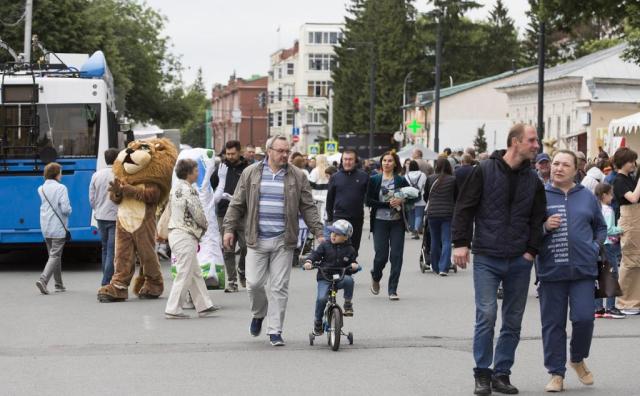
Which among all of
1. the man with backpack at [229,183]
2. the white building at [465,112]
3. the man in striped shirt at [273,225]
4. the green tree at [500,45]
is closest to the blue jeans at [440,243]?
the man with backpack at [229,183]

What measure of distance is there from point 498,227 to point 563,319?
884mm

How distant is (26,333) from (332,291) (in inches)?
128

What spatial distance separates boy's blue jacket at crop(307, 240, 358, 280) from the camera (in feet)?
39.8

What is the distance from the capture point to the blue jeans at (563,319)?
9484 mm

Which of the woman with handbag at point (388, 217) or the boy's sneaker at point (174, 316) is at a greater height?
the woman with handbag at point (388, 217)

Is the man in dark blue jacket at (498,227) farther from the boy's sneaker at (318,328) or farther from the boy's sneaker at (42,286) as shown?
the boy's sneaker at (42,286)

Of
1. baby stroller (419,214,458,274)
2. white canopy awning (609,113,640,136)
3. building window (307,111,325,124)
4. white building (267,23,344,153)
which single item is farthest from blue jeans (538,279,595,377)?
building window (307,111,325,124)

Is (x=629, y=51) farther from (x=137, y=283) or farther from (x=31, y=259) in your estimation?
(x=137, y=283)

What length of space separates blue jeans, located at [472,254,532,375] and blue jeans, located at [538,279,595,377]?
26cm

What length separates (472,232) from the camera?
31.0ft

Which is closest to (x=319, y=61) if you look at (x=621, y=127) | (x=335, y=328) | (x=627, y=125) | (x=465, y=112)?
(x=465, y=112)

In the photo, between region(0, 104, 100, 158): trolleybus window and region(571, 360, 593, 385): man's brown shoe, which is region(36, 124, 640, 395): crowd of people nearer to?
region(571, 360, 593, 385): man's brown shoe

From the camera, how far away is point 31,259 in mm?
24312

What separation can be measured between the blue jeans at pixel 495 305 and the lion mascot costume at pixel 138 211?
7688mm
